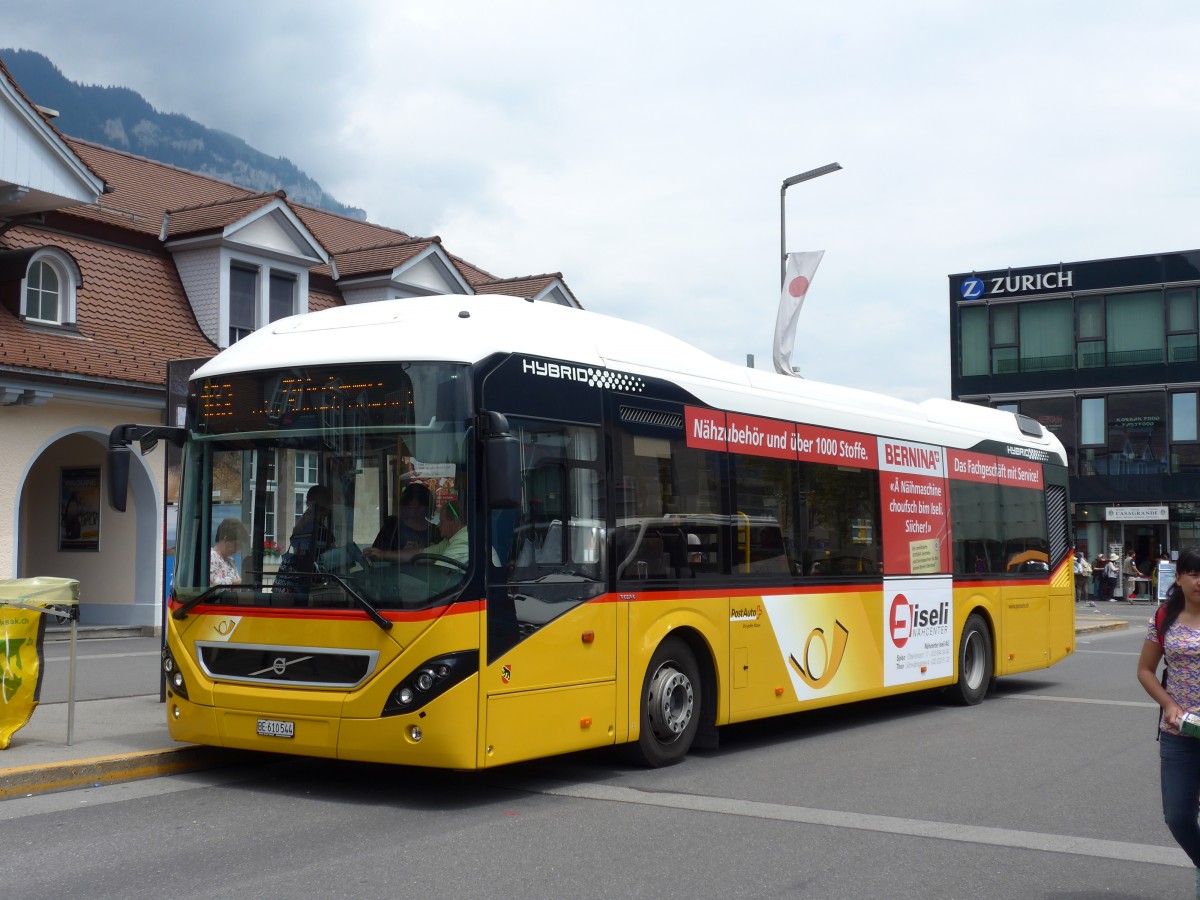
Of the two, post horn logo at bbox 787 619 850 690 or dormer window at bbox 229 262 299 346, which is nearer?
post horn logo at bbox 787 619 850 690

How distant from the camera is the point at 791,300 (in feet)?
68.5

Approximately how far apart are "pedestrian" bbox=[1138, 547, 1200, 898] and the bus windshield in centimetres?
396

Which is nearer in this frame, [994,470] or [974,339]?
[994,470]

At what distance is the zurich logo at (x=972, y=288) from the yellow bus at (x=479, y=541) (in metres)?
45.1

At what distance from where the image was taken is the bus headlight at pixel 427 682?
7.90m

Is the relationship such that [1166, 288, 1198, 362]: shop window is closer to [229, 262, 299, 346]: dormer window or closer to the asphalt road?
[229, 262, 299, 346]: dormer window

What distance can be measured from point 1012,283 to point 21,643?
49.2 meters

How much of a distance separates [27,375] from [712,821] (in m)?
14.3

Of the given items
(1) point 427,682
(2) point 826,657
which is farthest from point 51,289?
(1) point 427,682

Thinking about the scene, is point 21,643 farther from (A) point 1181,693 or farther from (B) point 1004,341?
(B) point 1004,341

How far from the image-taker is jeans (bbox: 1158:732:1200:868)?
5.57 meters

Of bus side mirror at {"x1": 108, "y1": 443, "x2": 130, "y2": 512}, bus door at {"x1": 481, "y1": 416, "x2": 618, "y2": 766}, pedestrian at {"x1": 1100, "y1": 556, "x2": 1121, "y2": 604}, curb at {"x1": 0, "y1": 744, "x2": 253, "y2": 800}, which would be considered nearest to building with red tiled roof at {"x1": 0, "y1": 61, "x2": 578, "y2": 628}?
curb at {"x1": 0, "y1": 744, "x2": 253, "y2": 800}

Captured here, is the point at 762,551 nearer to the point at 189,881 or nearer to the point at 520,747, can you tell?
the point at 520,747

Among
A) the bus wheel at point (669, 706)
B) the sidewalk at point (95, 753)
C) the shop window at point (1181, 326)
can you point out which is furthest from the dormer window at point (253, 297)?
the shop window at point (1181, 326)
